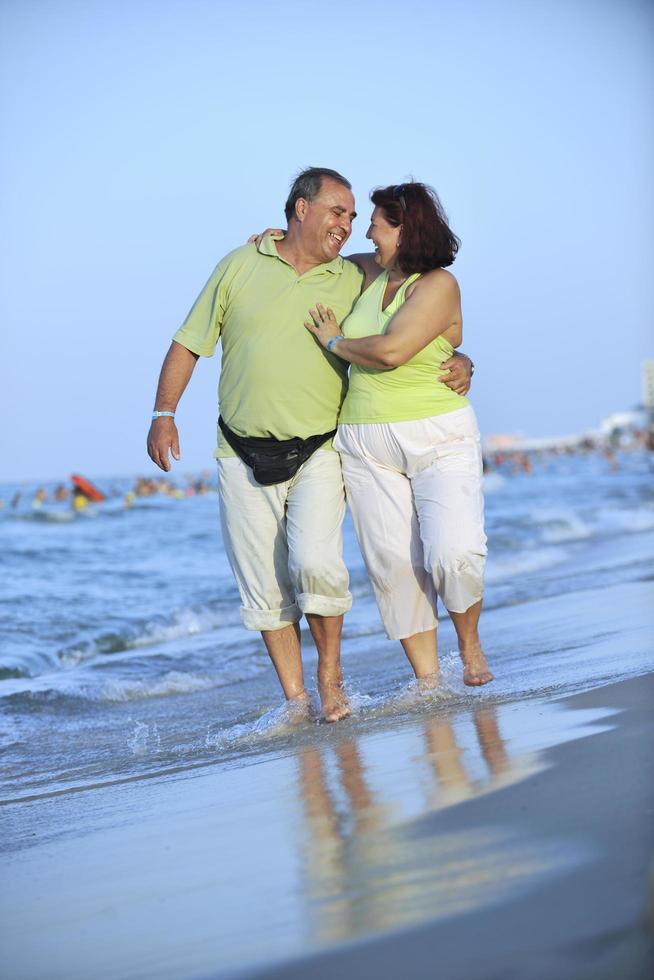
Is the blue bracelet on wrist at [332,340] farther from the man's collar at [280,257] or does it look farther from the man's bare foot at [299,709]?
the man's bare foot at [299,709]

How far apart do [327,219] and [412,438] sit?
88cm

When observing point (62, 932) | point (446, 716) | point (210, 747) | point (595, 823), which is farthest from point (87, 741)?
point (595, 823)

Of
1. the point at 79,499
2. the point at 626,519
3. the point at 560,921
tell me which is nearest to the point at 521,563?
the point at 626,519

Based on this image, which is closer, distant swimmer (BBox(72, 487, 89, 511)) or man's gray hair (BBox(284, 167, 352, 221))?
man's gray hair (BBox(284, 167, 352, 221))

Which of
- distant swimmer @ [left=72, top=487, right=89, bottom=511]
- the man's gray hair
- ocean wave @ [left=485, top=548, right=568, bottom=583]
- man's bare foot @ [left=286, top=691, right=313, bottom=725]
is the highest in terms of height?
the man's gray hair

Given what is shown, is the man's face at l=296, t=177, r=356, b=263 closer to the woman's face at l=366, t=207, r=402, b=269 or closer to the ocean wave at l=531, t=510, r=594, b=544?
the woman's face at l=366, t=207, r=402, b=269

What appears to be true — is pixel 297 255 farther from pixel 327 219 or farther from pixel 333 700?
pixel 333 700

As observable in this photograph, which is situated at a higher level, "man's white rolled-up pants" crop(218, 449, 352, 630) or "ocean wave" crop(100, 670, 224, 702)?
"man's white rolled-up pants" crop(218, 449, 352, 630)

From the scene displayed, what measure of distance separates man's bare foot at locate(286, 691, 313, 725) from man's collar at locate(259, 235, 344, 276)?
5.38 ft

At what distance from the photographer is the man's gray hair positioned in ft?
13.8

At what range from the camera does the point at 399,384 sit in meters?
4.11

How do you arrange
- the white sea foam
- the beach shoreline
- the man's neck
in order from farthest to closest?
the white sea foam → the man's neck → the beach shoreline

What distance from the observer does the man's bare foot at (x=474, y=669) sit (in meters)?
4.13

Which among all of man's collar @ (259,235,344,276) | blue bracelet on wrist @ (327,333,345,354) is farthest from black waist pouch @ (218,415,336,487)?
man's collar @ (259,235,344,276)
